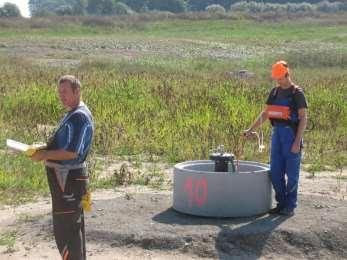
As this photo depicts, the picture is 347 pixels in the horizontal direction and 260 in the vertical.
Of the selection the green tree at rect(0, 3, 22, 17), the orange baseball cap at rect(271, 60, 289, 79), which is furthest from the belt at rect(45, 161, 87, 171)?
the green tree at rect(0, 3, 22, 17)

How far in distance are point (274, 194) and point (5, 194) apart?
128 inches

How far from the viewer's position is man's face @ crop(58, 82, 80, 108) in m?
5.28

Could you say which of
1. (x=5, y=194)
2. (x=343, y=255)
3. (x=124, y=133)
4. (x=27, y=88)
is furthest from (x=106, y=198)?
(x=27, y=88)

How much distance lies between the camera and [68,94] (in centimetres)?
529

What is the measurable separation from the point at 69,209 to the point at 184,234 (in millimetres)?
1818

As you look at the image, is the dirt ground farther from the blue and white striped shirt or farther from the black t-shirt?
the blue and white striped shirt

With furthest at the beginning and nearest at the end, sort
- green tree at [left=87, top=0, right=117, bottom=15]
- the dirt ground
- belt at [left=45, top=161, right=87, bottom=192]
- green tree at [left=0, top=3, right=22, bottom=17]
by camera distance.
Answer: green tree at [left=87, top=0, right=117, bottom=15]
green tree at [left=0, top=3, right=22, bottom=17]
the dirt ground
belt at [left=45, top=161, right=87, bottom=192]

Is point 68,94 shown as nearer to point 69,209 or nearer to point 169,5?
point 69,209

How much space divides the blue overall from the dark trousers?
272 cm

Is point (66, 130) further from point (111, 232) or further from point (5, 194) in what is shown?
point (5, 194)

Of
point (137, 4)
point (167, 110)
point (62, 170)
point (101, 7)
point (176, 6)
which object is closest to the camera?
point (62, 170)

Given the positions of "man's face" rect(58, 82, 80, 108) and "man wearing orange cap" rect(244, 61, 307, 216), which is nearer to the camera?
"man's face" rect(58, 82, 80, 108)

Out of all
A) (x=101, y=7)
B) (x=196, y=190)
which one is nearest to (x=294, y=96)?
(x=196, y=190)

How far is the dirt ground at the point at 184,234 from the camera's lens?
6.78m
